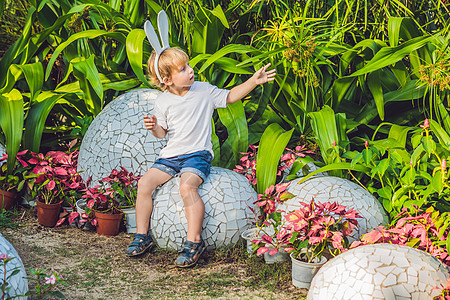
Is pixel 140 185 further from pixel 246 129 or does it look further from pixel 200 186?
pixel 246 129

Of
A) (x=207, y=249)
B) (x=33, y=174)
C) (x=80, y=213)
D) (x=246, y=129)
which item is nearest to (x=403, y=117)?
(x=246, y=129)

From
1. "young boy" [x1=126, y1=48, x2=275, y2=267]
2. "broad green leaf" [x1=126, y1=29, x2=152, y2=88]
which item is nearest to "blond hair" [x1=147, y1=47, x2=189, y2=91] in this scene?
"young boy" [x1=126, y1=48, x2=275, y2=267]

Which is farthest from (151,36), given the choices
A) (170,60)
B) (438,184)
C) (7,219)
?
(438,184)

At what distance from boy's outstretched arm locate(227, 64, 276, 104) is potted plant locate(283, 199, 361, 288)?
854 millimetres

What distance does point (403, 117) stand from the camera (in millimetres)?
3963

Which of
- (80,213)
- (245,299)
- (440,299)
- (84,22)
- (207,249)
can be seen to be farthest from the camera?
(84,22)

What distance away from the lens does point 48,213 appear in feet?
12.4

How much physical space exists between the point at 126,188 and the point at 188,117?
681 millimetres

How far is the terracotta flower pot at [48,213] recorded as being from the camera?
3773 millimetres

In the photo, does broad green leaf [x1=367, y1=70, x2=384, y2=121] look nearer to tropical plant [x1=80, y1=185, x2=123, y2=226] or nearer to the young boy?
the young boy

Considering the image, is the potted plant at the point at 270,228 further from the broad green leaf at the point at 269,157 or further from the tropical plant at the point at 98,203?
the tropical plant at the point at 98,203

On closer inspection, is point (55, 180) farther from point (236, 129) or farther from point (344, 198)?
point (344, 198)

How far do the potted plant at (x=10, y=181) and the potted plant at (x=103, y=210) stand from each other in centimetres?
59

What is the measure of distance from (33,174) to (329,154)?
6.84 feet
